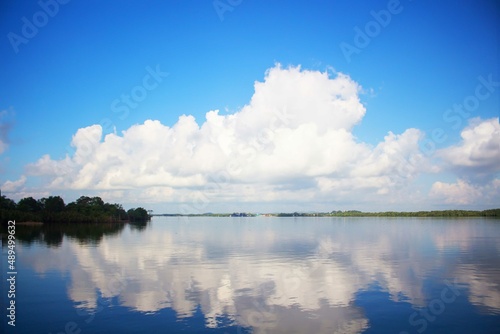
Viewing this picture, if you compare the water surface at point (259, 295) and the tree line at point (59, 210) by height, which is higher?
the tree line at point (59, 210)

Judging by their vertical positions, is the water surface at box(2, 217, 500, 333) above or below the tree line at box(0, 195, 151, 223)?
below

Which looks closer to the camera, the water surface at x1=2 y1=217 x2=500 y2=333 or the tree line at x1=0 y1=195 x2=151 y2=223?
the water surface at x1=2 y1=217 x2=500 y2=333

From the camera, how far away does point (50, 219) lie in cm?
14238

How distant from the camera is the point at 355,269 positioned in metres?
34.0

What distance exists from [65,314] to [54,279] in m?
11.0

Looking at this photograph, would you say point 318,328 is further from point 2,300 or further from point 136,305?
point 2,300

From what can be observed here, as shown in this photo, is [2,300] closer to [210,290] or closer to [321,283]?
[210,290]

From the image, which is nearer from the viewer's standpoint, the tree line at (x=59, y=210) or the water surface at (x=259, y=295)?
the water surface at (x=259, y=295)

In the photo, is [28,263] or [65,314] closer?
[65,314]

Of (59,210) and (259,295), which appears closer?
(259,295)

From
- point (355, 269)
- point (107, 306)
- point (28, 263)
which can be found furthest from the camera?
point (28, 263)

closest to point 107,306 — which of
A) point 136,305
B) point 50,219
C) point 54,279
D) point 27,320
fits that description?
point 136,305

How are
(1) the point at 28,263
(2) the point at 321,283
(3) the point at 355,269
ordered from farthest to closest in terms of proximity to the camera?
1. (1) the point at 28,263
2. (3) the point at 355,269
3. (2) the point at 321,283

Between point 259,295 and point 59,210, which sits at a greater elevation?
point 59,210
